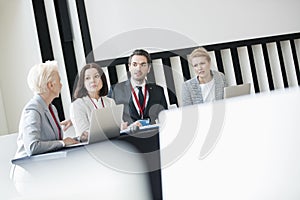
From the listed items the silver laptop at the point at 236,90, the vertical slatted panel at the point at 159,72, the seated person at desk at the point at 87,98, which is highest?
the vertical slatted panel at the point at 159,72

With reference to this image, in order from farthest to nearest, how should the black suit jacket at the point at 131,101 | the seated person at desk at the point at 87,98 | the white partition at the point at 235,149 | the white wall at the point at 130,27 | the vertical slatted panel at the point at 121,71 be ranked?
the vertical slatted panel at the point at 121,71, the white wall at the point at 130,27, the black suit jacket at the point at 131,101, the seated person at desk at the point at 87,98, the white partition at the point at 235,149

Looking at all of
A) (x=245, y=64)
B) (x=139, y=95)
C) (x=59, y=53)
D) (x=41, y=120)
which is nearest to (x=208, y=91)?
(x=139, y=95)

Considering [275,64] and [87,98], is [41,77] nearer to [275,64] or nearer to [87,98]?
[87,98]

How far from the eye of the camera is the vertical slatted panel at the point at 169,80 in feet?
19.5

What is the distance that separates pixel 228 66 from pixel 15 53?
2.67m

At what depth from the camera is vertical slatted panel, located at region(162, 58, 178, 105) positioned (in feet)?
19.5

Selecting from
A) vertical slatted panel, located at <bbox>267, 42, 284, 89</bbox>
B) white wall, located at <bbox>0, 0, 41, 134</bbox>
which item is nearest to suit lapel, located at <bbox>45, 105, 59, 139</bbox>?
white wall, located at <bbox>0, 0, 41, 134</bbox>

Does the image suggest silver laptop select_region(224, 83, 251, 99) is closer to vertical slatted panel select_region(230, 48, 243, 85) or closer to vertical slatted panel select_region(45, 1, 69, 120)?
vertical slatted panel select_region(45, 1, 69, 120)

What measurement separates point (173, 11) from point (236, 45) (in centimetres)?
95

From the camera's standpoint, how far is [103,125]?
282 cm

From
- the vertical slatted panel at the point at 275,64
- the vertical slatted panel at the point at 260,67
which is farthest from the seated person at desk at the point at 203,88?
the vertical slatted panel at the point at 275,64

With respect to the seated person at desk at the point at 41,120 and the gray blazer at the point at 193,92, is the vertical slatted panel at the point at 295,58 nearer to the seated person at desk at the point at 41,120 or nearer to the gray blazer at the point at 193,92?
the gray blazer at the point at 193,92

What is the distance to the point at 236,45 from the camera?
6285 mm

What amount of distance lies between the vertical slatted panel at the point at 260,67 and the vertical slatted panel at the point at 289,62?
0.40 meters
